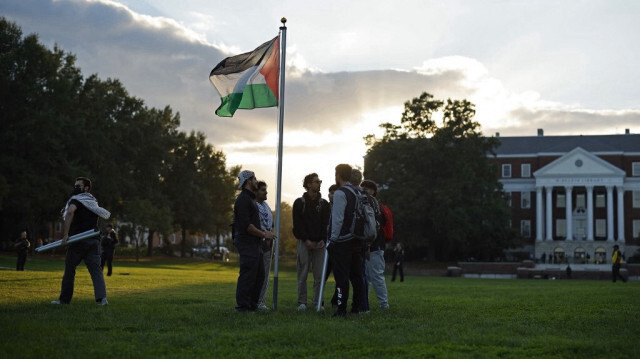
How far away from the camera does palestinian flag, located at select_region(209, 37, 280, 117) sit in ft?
41.8

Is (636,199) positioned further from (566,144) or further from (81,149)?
(81,149)

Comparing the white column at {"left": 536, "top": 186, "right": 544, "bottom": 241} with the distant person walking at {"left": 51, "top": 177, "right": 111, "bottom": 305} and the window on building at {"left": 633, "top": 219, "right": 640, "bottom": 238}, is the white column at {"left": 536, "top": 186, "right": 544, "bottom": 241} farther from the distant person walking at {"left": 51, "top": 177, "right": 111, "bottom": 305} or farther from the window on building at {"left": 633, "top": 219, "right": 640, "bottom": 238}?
the distant person walking at {"left": 51, "top": 177, "right": 111, "bottom": 305}

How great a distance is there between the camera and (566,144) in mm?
96188

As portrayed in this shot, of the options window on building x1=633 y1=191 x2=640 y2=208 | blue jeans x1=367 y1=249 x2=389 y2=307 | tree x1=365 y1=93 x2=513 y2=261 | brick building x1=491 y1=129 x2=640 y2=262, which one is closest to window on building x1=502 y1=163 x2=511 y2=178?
brick building x1=491 y1=129 x2=640 y2=262

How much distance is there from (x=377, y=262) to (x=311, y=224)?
66.3 inches

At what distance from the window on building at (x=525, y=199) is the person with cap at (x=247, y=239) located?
89708 millimetres

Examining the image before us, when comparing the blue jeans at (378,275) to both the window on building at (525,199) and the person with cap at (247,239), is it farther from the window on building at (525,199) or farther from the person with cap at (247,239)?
the window on building at (525,199)

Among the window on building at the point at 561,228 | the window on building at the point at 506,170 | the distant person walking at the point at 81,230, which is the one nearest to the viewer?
the distant person walking at the point at 81,230

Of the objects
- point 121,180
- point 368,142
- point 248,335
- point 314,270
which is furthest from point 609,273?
point 248,335

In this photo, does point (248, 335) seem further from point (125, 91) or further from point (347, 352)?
point (125, 91)

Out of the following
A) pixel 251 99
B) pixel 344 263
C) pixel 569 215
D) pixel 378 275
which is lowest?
pixel 378 275

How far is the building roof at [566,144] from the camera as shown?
9488cm

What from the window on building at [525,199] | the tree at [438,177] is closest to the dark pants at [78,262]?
the tree at [438,177]

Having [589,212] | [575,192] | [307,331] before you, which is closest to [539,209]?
[575,192]
